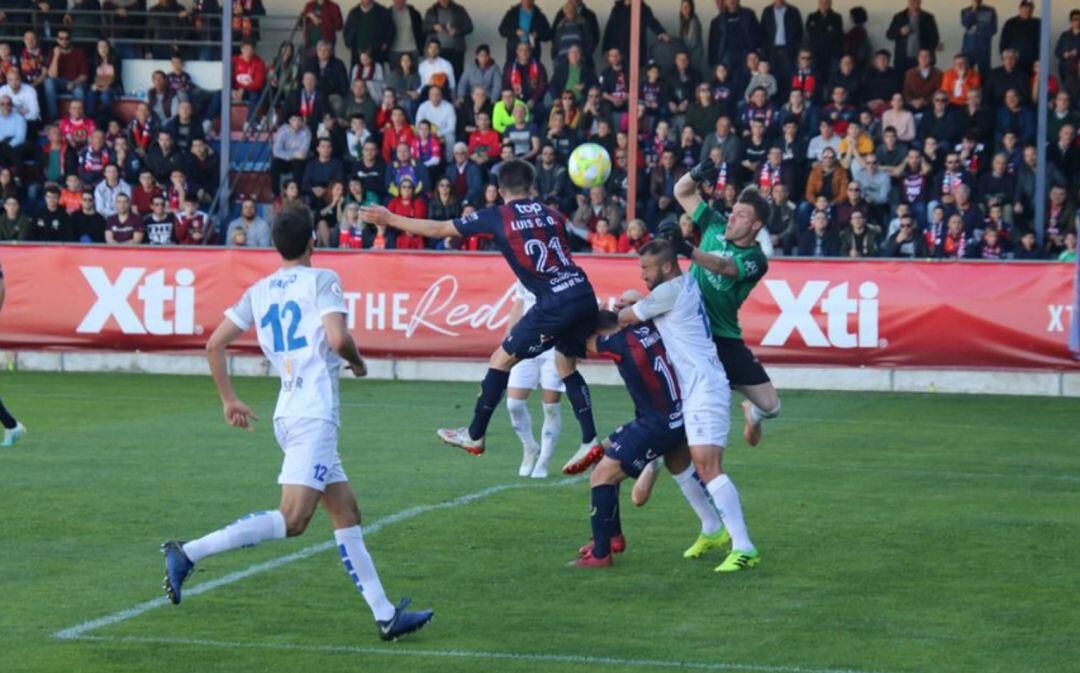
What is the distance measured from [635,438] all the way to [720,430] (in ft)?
1.55

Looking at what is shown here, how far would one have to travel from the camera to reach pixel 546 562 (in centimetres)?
1039

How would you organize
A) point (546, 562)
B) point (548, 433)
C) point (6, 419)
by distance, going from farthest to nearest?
point (6, 419)
point (548, 433)
point (546, 562)

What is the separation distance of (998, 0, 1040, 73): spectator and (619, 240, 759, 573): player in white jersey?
1820 cm

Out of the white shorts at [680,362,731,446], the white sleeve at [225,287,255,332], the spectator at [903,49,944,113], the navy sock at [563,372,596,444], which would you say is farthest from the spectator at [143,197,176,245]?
the white sleeve at [225,287,255,332]

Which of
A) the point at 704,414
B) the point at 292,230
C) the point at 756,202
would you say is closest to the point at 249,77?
the point at 756,202

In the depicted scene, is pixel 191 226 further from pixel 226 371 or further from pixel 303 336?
pixel 303 336

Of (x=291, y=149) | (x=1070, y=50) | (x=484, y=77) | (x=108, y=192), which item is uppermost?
(x=1070, y=50)

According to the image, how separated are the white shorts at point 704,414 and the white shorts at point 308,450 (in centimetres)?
260

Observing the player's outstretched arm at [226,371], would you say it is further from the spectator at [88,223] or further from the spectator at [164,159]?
the spectator at [164,159]

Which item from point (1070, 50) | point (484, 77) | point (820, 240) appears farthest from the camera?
point (484, 77)

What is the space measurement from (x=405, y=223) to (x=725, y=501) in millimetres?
2522

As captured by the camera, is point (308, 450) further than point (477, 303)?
No

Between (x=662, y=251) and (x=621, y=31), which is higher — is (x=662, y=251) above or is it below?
below

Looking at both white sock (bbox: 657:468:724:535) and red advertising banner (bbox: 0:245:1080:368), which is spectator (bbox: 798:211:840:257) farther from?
white sock (bbox: 657:468:724:535)
